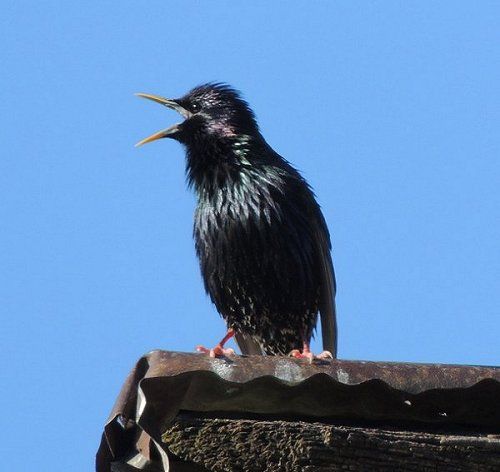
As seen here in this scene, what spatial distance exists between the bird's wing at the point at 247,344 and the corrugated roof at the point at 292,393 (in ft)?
12.8

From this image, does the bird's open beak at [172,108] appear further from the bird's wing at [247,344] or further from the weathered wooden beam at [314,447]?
the weathered wooden beam at [314,447]

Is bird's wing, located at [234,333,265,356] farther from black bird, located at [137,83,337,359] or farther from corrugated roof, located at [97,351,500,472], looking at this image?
corrugated roof, located at [97,351,500,472]

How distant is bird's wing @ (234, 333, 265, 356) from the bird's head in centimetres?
121

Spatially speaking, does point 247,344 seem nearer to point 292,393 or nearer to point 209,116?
point 209,116

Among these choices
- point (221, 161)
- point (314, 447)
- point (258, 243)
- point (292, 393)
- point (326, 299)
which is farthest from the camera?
point (221, 161)

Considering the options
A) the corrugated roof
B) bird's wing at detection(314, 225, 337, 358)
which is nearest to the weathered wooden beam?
the corrugated roof

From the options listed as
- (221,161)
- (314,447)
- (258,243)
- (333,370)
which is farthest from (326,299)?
(314,447)

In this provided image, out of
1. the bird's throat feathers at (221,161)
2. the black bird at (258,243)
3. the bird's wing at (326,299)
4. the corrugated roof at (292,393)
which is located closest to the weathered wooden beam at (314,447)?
the corrugated roof at (292,393)

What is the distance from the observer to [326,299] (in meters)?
7.10

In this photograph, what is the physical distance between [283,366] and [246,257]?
365 cm

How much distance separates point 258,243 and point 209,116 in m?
1.10

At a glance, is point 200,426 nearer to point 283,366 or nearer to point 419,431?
point 283,366

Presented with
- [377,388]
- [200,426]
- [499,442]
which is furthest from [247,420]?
[499,442]

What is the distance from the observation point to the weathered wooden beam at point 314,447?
3002 millimetres
